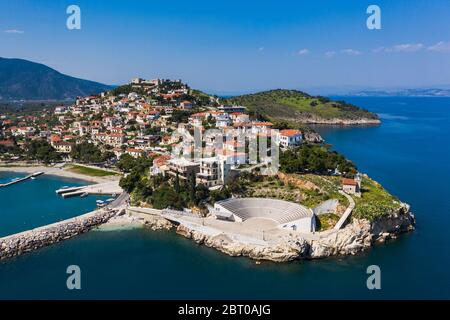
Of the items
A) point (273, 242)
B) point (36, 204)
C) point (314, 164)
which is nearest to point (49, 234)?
point (36, 204)

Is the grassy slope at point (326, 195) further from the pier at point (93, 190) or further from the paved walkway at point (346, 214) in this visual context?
the pier at point (93, 190)

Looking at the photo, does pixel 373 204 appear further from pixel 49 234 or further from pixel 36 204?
pixel 36 204

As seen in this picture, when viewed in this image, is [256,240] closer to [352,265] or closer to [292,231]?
[292,231]

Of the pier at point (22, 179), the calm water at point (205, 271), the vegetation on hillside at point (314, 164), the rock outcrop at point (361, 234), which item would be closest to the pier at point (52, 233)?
the calm water at point (205, 271)

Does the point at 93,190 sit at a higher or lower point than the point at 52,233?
higher

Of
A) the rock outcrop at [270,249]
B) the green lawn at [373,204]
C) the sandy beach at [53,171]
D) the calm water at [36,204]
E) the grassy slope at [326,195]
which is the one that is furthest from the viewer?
the sandy beach at [53,171]

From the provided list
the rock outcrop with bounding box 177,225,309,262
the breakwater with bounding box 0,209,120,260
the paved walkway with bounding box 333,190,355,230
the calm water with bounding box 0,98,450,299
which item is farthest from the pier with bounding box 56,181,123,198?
the paved walkway with bounding box 333,190,355,230
